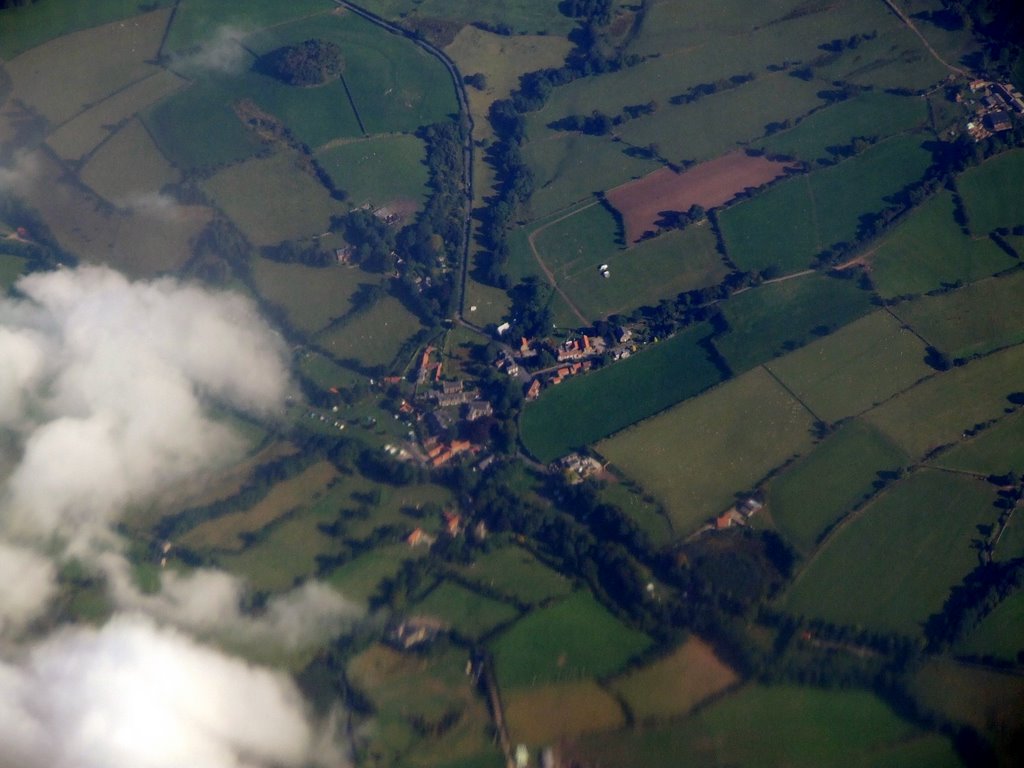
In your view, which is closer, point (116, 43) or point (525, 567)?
point (525, 567)

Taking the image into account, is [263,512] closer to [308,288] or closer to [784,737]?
[308,288]

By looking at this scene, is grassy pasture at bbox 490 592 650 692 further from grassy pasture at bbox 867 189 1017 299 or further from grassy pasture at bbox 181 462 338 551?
grassy pasture at bbox 867 189 1017 299

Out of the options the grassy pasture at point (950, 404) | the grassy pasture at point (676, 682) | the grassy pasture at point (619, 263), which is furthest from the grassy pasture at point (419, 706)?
the grassy pasture at point (950, 404)

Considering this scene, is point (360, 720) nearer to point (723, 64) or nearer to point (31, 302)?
point (31, 302)

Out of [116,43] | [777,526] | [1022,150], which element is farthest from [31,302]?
[1022,150]

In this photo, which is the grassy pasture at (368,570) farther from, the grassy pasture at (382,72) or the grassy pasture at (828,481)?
the grassy pasture at (382,72)
